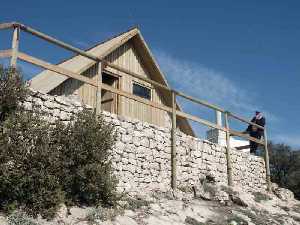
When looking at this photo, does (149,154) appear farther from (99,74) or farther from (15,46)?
(15,46)

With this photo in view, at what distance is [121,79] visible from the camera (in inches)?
647

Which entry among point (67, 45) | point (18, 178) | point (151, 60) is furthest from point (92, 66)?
point (18, 178)

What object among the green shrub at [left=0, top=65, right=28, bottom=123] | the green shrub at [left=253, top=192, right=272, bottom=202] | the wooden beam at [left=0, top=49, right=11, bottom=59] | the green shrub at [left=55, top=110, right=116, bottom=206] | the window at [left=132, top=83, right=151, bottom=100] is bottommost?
the green shrub at [left=253, top=192, right=272, bottom=202]

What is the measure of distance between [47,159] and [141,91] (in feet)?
31.5

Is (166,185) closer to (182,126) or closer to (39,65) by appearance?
(39,65)

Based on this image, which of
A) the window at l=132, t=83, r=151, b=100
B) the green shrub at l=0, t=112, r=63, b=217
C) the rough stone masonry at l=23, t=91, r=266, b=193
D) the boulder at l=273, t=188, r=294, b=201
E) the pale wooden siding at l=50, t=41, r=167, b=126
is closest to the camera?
the green shrub at l=0, t=112, r=63, b=217

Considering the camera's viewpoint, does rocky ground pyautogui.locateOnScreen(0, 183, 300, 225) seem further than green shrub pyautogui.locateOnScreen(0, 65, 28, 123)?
Yes

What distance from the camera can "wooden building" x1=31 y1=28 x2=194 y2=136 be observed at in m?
14.6

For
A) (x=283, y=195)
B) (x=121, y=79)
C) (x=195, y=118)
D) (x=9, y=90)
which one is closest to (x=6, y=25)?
(x=9, y=90)

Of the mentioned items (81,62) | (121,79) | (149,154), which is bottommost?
(149,154)

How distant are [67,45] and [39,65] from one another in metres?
1.10

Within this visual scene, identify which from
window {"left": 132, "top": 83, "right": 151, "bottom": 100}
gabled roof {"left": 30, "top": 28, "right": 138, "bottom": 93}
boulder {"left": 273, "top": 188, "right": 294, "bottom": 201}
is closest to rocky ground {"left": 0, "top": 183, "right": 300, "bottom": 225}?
boulder {"left": 273, "top": 188, "right": 294, "bottom": 201}

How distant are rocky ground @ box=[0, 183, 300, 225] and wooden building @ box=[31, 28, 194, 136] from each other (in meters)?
4.76

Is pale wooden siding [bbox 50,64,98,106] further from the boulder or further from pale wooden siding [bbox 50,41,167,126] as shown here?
the boulder
